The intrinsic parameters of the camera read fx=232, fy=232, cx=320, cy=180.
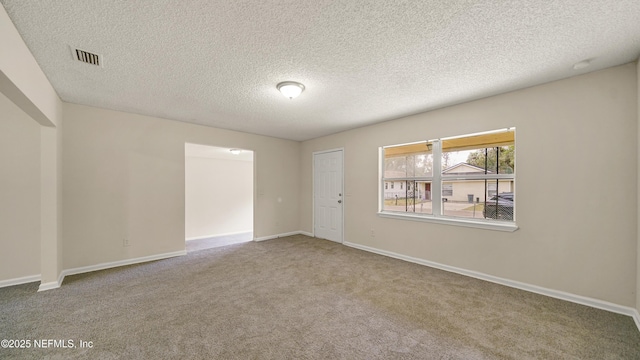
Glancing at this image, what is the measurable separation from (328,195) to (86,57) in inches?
169

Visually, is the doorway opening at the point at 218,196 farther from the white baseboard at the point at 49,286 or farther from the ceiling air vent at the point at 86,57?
the ceiling air vent at the point at 86,57

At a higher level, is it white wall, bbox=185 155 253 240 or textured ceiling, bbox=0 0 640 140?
textured ceiling, bbox=0 0 640 140

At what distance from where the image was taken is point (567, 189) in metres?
2.55

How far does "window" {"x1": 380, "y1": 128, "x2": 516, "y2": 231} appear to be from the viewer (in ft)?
10.3

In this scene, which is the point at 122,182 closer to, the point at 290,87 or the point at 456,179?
the point at 290,87

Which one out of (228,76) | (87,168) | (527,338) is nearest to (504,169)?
(527,338)

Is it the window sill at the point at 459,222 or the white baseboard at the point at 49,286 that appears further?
the window sill at the point at 459,222

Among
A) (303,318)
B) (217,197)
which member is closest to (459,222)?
(303,318)

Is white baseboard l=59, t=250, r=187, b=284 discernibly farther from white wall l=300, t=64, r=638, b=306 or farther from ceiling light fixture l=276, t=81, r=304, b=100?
white wall l=300, t=64, r=638, b=306

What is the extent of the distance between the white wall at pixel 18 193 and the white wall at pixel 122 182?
288 millimetres

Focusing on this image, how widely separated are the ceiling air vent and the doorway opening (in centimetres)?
330

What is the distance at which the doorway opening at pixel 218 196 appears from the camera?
5934mm

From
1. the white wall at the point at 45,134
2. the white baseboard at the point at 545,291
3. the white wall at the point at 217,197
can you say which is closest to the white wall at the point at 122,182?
the white wall at the point at 45,134

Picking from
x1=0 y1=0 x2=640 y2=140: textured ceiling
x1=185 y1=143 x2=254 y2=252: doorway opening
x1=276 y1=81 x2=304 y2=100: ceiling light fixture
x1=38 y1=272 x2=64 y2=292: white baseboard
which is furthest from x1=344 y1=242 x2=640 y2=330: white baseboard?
x1=38 y1=272 x2=64 y2=292: white baseboard
